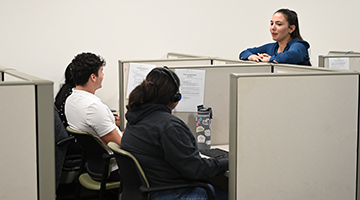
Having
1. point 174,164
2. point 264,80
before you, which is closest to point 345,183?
point 264,80

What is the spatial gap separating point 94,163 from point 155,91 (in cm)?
76

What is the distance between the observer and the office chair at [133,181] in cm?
178

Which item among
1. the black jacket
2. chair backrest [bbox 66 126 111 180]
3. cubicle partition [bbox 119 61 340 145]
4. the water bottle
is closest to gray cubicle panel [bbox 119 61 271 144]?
cubicle partition [bbox 119 61 340 145]

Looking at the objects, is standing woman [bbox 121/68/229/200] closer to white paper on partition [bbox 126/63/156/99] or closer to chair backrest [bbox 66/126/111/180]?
chair backrest [bbox 66/126/111/180]

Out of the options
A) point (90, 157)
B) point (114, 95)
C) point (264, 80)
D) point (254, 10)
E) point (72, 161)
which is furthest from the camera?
point (254, 10)

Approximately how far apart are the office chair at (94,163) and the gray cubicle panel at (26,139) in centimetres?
67

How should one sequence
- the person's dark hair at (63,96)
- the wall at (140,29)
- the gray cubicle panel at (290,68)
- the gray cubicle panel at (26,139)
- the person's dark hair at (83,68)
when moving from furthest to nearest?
the wall at (140,29) < the person's dark hair at (63,96) < the person's dark hair at (83,68) < the gray cubicle panel at (290,68) < the gray cubicle panel at (26,139)

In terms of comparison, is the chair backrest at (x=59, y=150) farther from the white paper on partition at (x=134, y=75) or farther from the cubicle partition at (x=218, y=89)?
the cubicle partition at (x=218, y=89)

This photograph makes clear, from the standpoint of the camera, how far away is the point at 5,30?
149 inches

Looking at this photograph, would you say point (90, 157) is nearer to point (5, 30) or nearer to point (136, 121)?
point (136, 121)

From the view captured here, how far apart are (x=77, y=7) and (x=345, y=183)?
2.91m

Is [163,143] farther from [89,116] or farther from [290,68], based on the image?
[290,68]

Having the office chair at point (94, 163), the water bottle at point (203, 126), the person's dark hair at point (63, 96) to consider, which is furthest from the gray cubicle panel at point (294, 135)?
the person's dark hair at point (63, 96)

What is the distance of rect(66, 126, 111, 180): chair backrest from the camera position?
7.64ft
